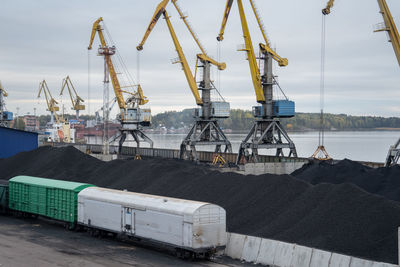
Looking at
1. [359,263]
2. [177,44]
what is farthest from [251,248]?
[177,44]

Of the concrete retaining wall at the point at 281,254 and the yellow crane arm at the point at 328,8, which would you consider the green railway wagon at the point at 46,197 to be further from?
the yellow crane arm at the point at 328,8

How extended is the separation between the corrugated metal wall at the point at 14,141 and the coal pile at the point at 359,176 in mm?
36872

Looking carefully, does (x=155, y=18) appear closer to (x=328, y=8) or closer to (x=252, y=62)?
(x=252, y=62)

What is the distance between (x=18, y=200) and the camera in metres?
34.3

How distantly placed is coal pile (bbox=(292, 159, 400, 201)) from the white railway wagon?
50.8 ft

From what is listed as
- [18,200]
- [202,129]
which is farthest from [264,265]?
[202,129]

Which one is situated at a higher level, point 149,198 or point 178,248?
point 149,198

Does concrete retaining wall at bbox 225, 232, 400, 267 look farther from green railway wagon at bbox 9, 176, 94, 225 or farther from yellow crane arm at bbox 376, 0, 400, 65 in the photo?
yellow crane arm at bbox 376, 0, 400, 65

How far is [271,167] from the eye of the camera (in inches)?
2020

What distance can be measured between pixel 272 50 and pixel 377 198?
3665 cm

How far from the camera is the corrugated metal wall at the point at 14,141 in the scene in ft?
203

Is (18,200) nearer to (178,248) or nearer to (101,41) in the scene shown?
(178,248)

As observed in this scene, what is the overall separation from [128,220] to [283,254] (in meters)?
8.37

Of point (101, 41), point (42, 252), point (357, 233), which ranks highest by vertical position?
point (101, 41)
